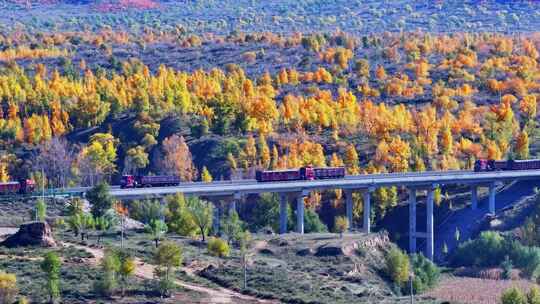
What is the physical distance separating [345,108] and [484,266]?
49192 mm

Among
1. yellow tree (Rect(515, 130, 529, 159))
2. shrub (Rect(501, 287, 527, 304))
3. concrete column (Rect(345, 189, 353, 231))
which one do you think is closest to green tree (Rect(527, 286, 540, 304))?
shrub (Rect(501, 287, 527, 304))

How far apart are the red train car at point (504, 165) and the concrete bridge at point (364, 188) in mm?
828

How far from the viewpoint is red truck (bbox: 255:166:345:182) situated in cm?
12938

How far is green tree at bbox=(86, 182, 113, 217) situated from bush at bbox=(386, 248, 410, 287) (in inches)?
838

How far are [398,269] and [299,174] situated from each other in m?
27.3

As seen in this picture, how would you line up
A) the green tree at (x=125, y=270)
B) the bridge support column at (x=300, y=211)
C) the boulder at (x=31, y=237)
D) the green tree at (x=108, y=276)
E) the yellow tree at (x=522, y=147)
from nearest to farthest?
the green tree at (x=108, y=276) → the green tree at (x=125, y=270) → the boulder at (x=31, y=237) → the bridge support column at (x=300, y=211) → the yellow tree at (x=522, y=147)

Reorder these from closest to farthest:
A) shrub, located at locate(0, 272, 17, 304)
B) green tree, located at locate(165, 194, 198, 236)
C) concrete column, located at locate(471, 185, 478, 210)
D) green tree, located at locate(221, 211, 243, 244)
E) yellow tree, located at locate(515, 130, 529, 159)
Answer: shrub, located at locate(0, 272, 17, 304)
green tree, located at locate(221, 211, 243, 244)
green tree, located at locate(165, 194, 198, 236)
concrete column, located at locate(471, 185, 478, 210)
yellow tree, located at locate(515, 130, 529, 159)

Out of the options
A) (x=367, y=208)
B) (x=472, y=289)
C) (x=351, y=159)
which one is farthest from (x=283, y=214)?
(x=351, y=159)

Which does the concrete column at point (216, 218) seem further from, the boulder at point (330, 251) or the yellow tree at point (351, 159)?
the yellow tree at point (351, 159)

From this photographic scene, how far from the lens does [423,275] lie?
365ft

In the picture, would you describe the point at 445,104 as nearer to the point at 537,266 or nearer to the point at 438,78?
the point at 438,78

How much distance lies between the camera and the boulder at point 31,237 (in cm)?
9944

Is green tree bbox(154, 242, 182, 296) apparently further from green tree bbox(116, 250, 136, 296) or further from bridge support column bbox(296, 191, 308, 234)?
bridge support column bbox(296, 191, 308, 234)

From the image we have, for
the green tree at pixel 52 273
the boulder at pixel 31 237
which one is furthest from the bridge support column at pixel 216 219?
the green tree at pixel 52 273
